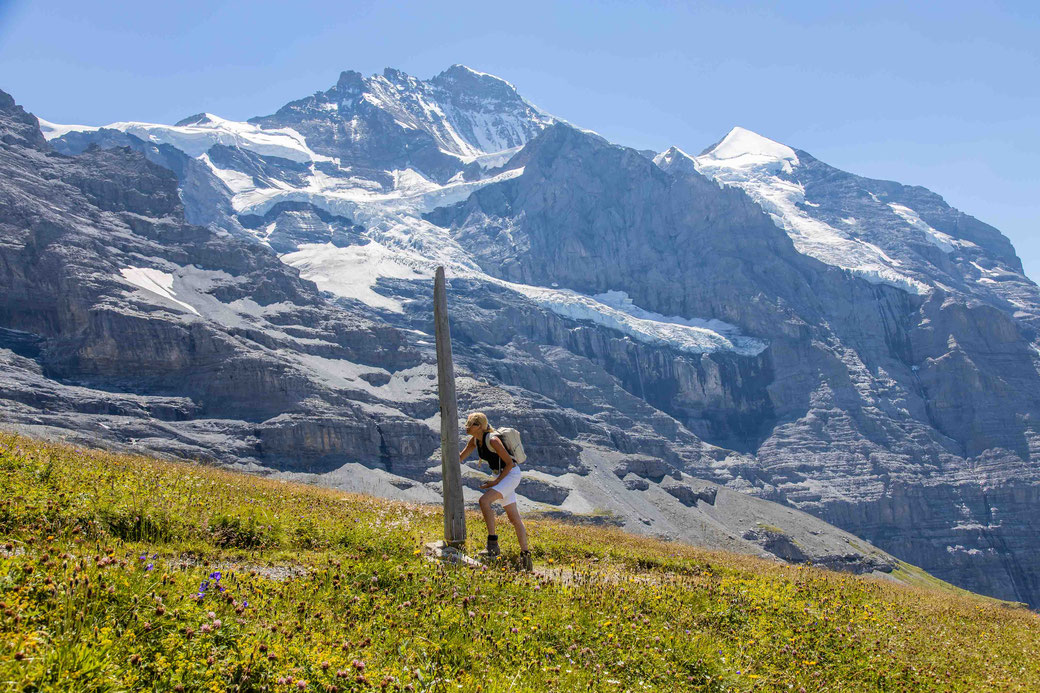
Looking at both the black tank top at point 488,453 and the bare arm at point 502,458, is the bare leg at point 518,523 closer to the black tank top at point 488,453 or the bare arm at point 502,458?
the bare arm at point 502,458

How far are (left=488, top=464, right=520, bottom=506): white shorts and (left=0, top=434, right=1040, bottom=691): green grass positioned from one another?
5.25ft

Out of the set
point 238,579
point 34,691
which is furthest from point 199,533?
point 34,691

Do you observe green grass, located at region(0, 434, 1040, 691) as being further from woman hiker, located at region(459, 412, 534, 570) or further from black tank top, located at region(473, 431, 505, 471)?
black tank top, located at region(473, 431, 505, 471)

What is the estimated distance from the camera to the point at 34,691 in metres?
5.28

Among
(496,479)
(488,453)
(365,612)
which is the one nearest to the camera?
(365,612)

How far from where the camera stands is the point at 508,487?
42.6 ft

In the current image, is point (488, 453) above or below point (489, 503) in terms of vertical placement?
above

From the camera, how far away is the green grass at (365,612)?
632cm

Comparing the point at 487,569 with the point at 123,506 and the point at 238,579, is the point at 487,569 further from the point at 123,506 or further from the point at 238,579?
the point at 123,506

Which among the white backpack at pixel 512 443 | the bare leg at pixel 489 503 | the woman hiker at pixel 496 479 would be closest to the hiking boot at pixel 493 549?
the woman hiker at pixel 496 479

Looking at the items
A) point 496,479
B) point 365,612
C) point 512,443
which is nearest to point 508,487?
point 496,479

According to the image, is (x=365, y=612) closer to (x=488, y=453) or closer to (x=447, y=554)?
(x=447, y=554)

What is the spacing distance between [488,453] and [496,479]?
1.55 ft

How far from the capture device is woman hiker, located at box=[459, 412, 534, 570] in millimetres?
12906
